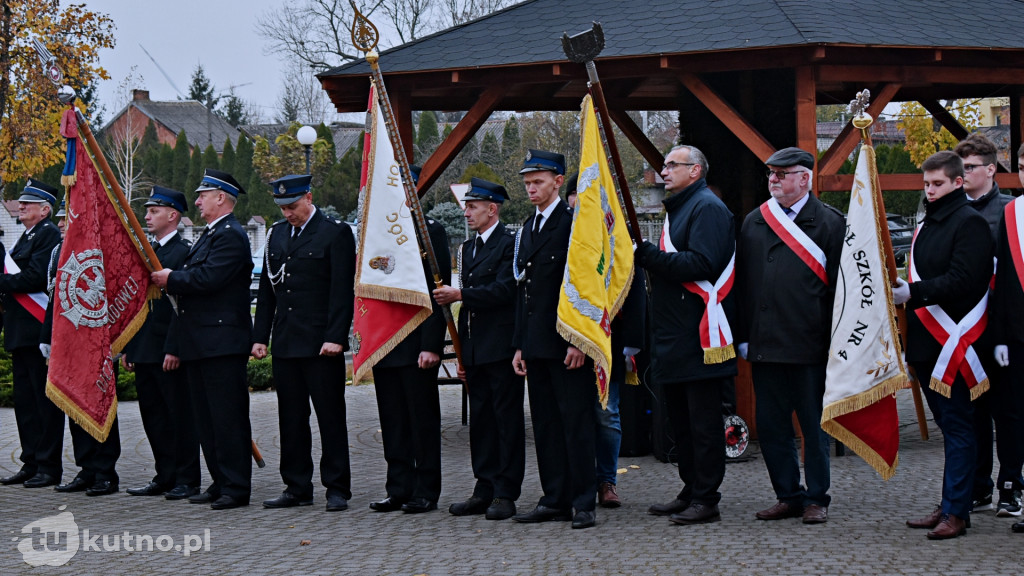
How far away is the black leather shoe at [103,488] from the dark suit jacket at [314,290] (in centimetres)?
178

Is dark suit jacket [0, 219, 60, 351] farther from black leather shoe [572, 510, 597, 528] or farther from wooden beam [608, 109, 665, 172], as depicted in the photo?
wooden beam [608, 109, 665, 172]

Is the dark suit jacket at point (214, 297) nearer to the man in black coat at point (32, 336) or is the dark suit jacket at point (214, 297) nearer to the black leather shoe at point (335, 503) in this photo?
the black leather shoe at point (335, 503)

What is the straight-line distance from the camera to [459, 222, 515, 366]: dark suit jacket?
22.0 ft

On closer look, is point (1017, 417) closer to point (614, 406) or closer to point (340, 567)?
point (614, 406)

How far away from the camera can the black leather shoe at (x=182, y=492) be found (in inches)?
299

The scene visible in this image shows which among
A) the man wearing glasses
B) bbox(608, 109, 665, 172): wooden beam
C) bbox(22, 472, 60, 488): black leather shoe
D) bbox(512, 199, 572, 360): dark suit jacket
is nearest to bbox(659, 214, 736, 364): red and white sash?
bbox(512, 199, 572, 360): dark suit jacket

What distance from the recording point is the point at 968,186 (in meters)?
6.71

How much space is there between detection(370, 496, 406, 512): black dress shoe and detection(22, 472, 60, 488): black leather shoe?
9.04 feet

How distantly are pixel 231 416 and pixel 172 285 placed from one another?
914mm

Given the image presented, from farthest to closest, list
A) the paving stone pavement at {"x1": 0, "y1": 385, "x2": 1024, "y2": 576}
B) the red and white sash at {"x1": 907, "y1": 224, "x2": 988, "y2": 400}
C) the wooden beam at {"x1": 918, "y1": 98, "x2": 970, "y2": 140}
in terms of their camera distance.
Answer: the wooden beam at {"x1": 918, "y1": 98, "x2": 970, "y2": 140} < the red and white sash at {"x1": 907, "y1": 224, "x2": 988, "y2": 400} < the paving stone pavement at {"x1": 0, "y1": 385, "x2": 1024, "y2": 576}

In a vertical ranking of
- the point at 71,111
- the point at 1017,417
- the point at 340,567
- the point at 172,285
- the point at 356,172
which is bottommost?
the point at 340,567

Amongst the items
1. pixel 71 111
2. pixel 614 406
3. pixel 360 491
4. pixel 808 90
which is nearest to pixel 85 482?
pixel 360 491

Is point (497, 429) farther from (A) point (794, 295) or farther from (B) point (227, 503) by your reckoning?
(A) point (794, 295)

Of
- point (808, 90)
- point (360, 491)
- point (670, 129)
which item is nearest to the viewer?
point (360, 491)
